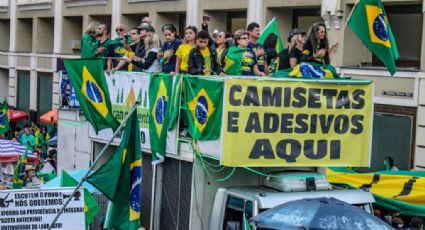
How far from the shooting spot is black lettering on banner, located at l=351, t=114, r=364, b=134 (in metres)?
10.5

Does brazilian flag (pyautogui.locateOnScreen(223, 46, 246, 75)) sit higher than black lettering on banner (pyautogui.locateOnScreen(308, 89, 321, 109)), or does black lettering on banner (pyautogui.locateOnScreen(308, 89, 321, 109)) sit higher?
brazilian flag (pyautogui.locateOnScreen(223, 46, 246, 75))

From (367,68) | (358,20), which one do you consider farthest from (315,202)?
(367,68)

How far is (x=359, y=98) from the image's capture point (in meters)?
10.5

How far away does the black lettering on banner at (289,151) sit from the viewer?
10.1 meters

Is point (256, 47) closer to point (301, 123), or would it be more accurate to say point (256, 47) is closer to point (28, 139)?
point (301, 123)

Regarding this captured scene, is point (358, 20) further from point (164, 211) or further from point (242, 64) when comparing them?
point (164, 211)

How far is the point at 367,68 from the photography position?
2095 centimetres

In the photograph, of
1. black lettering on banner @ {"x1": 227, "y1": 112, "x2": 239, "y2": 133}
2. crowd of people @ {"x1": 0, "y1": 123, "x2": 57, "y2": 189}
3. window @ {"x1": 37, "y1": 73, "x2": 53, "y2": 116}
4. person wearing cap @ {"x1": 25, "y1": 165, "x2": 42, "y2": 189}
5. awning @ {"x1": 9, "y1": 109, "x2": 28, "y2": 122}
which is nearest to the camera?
black lettering on banner @ {"x1": 227, "y1": 112, "x2": 239, "y2": 133}

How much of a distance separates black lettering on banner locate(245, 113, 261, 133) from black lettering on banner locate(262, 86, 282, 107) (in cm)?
18

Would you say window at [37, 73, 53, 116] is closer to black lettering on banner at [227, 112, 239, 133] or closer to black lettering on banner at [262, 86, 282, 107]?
black lettering on banner at [262, 86, 282, 107]

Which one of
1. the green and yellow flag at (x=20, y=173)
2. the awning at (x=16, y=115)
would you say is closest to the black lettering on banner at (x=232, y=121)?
the green and yellow flag at (x=20, y=173)

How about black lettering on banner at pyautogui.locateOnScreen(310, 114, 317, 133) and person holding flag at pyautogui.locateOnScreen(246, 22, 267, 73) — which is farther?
person holding flag at pyautogui.locateOnScreen(246, 22, 267, 73)

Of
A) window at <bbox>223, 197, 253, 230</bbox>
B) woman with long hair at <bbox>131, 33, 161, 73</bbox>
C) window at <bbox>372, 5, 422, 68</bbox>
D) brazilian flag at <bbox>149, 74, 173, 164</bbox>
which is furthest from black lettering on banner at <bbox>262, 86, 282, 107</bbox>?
window at <bbox>372, 5, 422, 68</bbox>

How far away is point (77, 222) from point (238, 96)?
2.97 metres
